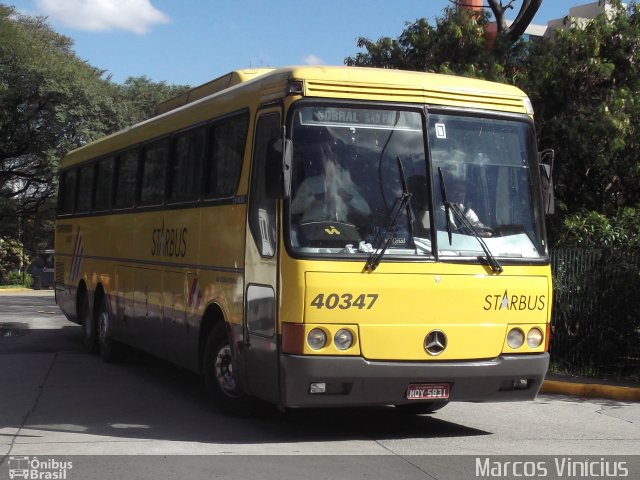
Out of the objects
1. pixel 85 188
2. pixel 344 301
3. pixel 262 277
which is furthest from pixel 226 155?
pixel 85 188

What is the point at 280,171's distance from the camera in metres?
7.98

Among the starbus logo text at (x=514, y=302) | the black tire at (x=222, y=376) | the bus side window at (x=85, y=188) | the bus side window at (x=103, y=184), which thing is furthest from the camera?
the bus side window at (x=85, y=188)

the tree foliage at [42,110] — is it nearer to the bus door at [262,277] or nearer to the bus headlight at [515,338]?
the bus door at [262,277]

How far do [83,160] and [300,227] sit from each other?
9411 millimetres

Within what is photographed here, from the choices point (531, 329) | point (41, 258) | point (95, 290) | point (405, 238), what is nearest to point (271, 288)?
point (405, 238)

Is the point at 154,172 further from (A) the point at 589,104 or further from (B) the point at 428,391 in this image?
(A) the point at 589,104

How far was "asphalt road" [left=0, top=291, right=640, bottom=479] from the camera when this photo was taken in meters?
7.74

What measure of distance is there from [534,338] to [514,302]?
0.42 meters

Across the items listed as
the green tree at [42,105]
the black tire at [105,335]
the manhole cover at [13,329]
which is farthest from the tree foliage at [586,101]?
the green tree at [42,105]

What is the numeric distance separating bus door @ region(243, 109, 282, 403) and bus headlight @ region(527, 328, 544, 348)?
2399 millimetres

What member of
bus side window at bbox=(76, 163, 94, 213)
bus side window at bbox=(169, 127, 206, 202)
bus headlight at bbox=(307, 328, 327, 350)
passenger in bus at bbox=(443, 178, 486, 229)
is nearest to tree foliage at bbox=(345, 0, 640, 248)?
bus side window at bbox=(169, 127, 206, 202)

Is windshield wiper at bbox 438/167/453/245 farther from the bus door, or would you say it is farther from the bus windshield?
the bus door

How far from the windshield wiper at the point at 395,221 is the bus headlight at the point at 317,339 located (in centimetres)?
67

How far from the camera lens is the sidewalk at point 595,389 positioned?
11953 mm
